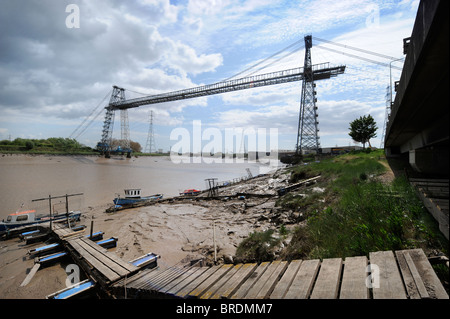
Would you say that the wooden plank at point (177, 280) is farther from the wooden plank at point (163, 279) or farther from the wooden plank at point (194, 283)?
the wooden plank at point (194, 283)

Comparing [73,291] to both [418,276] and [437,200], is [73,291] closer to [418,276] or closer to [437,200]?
[418,276]

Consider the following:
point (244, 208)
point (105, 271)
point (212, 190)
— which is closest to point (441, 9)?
point (105, 271)

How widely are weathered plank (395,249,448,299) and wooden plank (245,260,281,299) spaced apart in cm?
182

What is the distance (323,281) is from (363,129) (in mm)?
33187

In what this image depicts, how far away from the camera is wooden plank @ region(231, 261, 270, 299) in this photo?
329cm

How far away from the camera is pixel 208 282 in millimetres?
4086

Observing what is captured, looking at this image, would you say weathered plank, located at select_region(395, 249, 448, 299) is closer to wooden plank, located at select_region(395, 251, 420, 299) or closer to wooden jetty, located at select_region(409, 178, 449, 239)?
wooden plank, located at select_region(395, 251, 420, 299)

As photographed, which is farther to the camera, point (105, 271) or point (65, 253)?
point (65, 253)

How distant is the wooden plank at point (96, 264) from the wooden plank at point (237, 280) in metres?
4.24

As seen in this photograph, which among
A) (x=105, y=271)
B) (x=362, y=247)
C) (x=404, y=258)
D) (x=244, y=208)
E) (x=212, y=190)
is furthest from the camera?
(x=212, y=190)

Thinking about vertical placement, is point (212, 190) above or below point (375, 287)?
below
